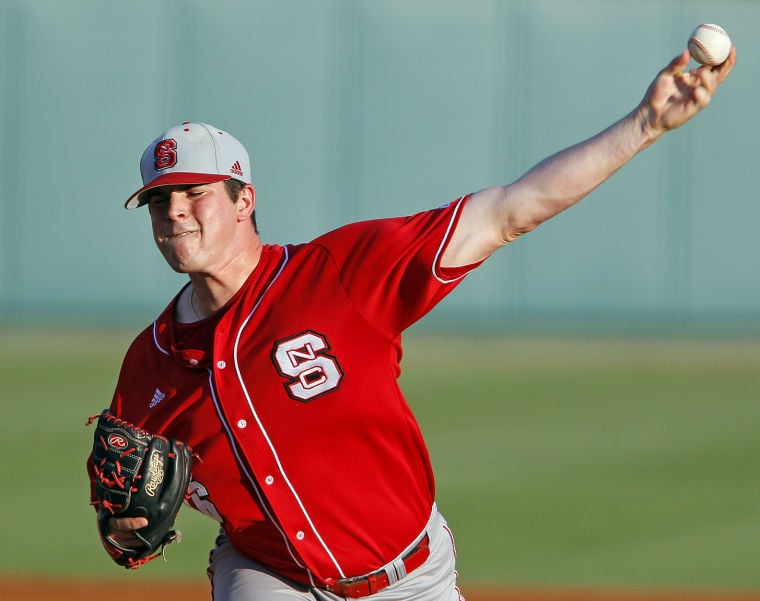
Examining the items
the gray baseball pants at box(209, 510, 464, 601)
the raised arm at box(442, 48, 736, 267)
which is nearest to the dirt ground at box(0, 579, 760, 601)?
the gray baseball pants at box(209, 510, 464, 601)

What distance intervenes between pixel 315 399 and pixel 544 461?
17.7 ft

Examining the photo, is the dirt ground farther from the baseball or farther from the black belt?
the baseball

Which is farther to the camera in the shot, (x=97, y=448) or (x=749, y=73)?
(x=749, y=73)

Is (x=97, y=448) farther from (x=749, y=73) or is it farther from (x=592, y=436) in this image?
(x=749, y=73)

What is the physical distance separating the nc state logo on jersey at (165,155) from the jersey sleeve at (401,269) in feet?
1.74

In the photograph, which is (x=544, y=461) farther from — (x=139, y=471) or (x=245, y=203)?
(x=139, y=471)

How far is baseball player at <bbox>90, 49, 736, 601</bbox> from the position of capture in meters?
3.05

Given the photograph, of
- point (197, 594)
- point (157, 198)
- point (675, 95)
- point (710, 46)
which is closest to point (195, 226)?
point (157, 198)

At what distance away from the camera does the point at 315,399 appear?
305cm

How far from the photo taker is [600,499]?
7203mm

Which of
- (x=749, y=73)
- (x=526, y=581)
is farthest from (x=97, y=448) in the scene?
(x=749, y=73)

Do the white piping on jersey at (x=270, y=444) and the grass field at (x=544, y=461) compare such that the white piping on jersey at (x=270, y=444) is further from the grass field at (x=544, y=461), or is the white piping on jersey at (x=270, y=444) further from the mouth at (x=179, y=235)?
the grass field at (x=544, y=461)

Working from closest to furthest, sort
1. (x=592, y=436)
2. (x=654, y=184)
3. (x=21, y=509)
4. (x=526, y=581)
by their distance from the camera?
1. (x=526, y=581)
2. (x=21, y=509)
3. (x=592, y=436)
4. (x=654, y=184)

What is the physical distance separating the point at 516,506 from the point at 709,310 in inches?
331
